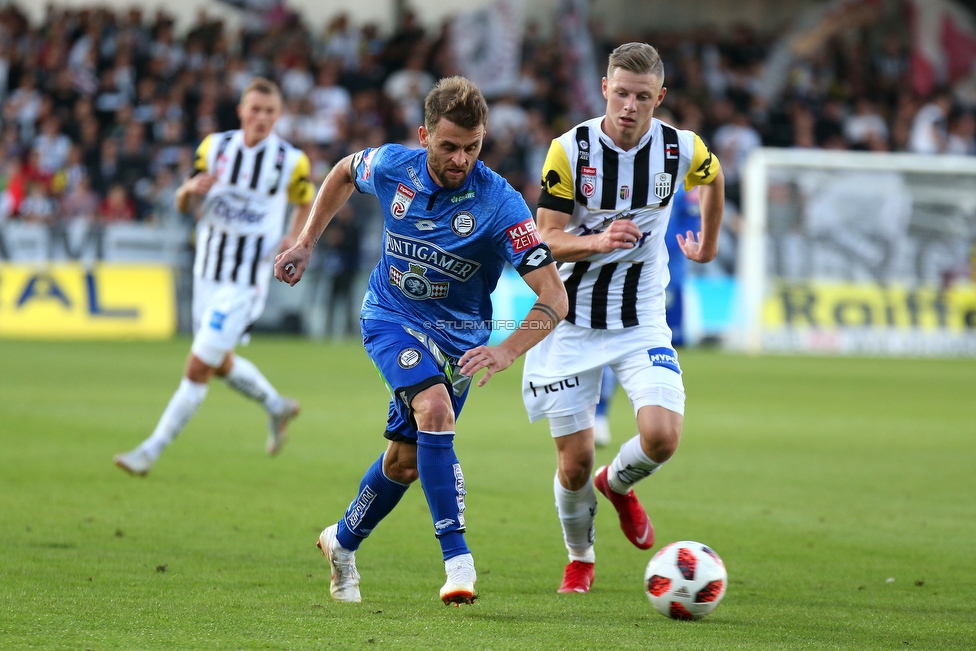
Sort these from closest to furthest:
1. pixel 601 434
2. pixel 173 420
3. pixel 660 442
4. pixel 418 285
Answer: pixel 418 285 < pixel 660 442 < pixel 173 420 < pixel 601 434

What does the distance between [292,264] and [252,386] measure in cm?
442

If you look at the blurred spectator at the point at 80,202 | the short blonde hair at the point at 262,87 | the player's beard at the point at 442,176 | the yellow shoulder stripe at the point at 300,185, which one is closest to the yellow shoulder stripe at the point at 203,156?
the short blonde hair at the point at 262,87

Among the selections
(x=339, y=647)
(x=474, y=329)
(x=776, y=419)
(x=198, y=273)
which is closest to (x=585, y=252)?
(x=474, y=329)

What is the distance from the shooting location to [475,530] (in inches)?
267

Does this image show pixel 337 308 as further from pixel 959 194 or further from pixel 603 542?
pixel 603 542

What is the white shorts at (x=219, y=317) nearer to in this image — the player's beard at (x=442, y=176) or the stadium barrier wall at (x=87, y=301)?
the player's beard at (x=442, y=176)

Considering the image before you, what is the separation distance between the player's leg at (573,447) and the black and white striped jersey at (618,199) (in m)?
0.27

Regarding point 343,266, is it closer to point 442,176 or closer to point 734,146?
point 734,146

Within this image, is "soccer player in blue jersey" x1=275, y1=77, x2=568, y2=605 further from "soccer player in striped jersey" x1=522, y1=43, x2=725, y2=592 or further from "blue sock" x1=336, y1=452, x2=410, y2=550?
"soccer player in striped jersey" x1=522, y1=43, x2=725, y2=592

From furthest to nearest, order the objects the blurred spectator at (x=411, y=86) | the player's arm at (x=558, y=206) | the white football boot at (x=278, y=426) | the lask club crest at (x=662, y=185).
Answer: the blurred spectator at (x=411, y=86), the white football boot at (x=278, y=426), the lask club crest at (x=662, y=185), the player's arm at (x=558, y=206)

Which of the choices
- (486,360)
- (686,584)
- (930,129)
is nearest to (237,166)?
(486,360)

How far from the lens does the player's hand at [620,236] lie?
507 centimetres

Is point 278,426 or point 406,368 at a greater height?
point 406,368

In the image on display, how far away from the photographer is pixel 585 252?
5.33m
